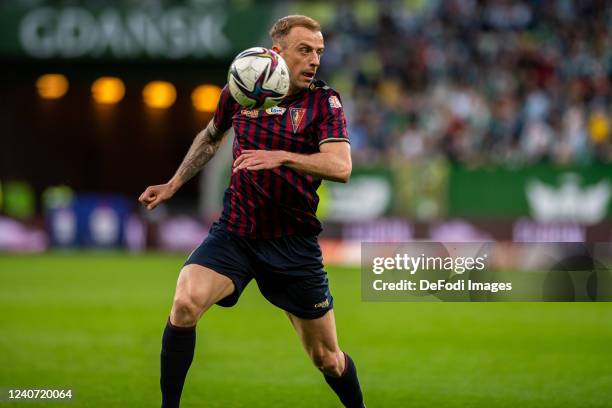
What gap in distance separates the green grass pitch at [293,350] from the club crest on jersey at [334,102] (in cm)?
226

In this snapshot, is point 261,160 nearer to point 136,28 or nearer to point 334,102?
point 334,102

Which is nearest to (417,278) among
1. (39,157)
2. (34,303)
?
(34,303)

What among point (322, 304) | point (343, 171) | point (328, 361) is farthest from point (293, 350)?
point (343, 171)

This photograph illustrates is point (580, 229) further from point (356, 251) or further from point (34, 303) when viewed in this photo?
→ point (34, 303)

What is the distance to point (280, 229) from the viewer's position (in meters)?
5.85

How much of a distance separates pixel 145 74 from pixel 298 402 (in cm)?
1939

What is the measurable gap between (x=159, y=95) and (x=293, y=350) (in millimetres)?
20242

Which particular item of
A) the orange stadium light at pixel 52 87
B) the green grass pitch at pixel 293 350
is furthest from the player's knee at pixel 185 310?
the orange stadium light at pixel 52 87

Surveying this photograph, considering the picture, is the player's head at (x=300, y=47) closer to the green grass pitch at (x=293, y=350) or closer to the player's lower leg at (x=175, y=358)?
the player's lower leg at (x=175, y=358)

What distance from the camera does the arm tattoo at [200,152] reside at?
6.16 metres

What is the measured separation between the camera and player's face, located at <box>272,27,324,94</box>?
5633 mm

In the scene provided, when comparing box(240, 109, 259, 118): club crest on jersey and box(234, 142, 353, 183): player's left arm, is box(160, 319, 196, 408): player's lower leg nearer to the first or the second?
box(234, 142, 353, 183): player's left arm

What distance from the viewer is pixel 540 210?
60.5ft

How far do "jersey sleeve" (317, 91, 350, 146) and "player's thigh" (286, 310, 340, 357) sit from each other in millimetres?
1002
